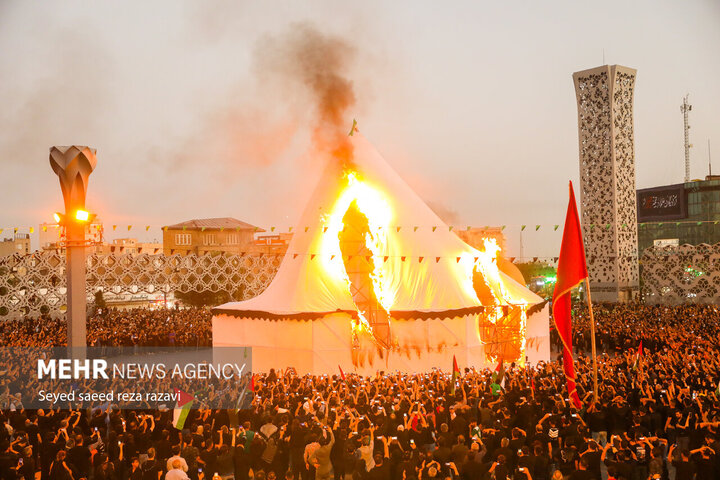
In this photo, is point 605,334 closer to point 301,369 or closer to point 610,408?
point 301,369

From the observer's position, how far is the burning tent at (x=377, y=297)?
23078 mm

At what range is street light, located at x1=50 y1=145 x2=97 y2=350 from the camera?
19781 millimetres

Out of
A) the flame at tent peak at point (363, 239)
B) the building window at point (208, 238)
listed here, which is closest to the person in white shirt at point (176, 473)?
the flame at tent peak at point (363, 239)

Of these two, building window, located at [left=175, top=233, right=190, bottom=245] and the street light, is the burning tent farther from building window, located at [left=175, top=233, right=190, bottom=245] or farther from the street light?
building window, located at [left=175, top=233, right=190, bottom=245]

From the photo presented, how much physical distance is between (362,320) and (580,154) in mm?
30697

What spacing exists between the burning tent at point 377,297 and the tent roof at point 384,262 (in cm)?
4

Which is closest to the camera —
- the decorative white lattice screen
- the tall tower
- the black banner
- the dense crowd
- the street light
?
the street light

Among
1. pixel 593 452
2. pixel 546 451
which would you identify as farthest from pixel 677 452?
pixel 546 451

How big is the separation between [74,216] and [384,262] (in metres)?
9.98

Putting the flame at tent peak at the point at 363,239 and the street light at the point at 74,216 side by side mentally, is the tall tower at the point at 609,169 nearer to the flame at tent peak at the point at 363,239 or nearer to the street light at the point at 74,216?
the flame at tent peak at the point at 363,239

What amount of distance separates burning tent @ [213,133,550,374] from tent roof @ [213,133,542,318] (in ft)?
0.12

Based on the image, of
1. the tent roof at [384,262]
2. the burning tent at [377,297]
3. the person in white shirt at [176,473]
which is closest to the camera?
the person in white shirt at [176,473]

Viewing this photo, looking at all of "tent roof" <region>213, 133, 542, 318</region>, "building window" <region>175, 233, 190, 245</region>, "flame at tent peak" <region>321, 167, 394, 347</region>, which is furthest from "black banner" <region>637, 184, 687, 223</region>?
"flame at tent peak" <region>321, 167, 394, 347</region>

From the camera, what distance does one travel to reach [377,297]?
78.1 feet
